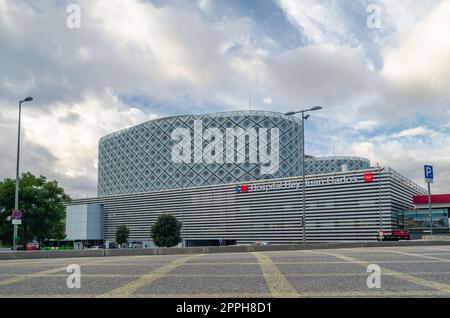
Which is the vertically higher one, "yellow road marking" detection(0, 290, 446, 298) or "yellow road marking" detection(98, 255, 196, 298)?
"yellow road marking" detection(0, 290, 446, 298)

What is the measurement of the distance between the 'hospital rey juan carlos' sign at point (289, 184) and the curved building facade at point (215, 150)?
739 inches

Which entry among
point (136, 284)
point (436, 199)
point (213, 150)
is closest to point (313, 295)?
point (136, 284)

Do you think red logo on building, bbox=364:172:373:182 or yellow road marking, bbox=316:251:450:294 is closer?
yellow road marking, bbox=316:251:450:294

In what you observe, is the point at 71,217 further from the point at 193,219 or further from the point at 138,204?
the point at 193,219

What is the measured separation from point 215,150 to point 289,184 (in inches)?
1598

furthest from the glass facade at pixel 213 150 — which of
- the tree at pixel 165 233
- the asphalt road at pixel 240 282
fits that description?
the asphalt road at pixel 240 282

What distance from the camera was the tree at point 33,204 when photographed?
45.2 meters

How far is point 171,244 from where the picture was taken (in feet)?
247

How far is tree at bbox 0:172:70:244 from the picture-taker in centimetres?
4516

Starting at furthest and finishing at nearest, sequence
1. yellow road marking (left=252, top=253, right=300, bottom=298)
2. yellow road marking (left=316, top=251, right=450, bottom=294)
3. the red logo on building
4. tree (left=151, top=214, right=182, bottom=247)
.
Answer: the red logo on building
tree (left=151, top=214, right=182, bottom=247)
yellow road marking (left=316, top=251, right=450, bottom=294)
yellow road marking (left=252, top=253, right=300, bottom=298)

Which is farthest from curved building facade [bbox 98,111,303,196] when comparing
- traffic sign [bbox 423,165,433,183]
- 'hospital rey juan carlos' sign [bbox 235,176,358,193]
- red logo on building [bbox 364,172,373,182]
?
traffic sign [bbox 423,165,433,183]

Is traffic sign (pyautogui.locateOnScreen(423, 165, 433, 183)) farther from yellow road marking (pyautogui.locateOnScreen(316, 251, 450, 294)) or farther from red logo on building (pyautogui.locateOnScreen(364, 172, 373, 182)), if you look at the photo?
red logo on building (pyautogui.locateOnScreen(364, 172, 373, 182))

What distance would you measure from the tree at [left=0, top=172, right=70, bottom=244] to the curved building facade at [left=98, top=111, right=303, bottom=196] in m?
76.2
